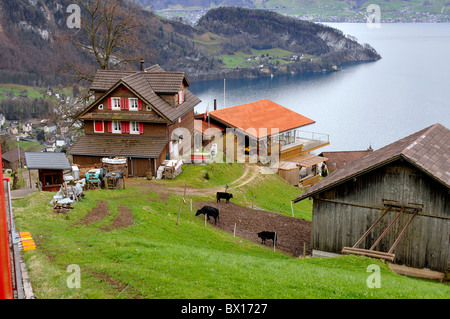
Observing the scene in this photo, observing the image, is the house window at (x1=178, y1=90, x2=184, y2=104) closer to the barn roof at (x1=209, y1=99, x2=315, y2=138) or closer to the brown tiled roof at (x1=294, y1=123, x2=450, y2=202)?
the barn roof at (x1=209, y1=99, x2=315, y2=138)

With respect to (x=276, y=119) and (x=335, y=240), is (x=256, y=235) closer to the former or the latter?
(x=335, y=240)

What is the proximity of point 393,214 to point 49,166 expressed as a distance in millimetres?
23218

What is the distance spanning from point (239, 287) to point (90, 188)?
24929 millimetres

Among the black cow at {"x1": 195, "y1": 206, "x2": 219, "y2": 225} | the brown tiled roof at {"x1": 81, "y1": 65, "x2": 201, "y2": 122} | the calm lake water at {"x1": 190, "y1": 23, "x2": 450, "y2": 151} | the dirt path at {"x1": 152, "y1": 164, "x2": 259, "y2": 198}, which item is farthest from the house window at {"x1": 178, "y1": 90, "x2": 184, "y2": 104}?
the calm lake water at {"x1": 190, "y1": 23, "x2": 450, "y2": 151}

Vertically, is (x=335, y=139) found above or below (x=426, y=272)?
above

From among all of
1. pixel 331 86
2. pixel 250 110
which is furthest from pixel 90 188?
pixel 331 86

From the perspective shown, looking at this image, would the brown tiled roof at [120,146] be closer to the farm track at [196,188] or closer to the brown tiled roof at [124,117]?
the brown tiled roof at [124,117]

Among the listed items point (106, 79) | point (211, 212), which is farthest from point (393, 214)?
point (106, 79)

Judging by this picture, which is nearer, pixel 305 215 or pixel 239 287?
pixel 239 287

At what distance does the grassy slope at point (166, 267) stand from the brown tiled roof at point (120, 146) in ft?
58.3

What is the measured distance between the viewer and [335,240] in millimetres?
28266

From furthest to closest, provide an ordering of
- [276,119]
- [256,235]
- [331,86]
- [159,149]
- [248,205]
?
[331,86], [276,119], [159,149], [248,205], [256,235]

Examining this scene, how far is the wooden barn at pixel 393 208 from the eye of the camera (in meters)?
25.2

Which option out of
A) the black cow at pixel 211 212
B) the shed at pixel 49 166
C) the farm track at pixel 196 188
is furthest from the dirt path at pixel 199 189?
the shed at pixel 49 166
